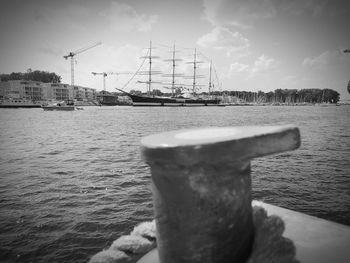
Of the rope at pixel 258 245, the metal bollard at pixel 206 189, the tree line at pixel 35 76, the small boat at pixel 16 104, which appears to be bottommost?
the small boat at pixel 16 104

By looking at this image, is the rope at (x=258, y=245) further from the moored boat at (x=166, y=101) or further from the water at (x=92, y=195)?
the moored boat at (x=166, y=101)

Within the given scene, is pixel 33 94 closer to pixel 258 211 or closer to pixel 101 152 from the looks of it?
pixel 101 152

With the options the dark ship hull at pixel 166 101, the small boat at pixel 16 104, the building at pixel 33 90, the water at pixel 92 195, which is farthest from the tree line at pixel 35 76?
the water at pixel 92 195

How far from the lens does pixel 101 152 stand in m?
14.8

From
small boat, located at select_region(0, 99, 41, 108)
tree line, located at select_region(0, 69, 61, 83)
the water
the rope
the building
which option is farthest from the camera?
tree line, located at select_region(0, 69, 61, 83)

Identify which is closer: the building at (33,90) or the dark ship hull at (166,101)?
the dark ship hull at (166,101)

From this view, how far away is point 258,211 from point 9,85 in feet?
537

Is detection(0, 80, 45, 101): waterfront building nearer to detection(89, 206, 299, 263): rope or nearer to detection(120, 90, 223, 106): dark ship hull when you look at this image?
detection(120, 90, 223, 106): dark ship hull

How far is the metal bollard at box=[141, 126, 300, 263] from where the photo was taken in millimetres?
1486

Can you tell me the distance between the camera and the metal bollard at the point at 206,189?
1.49m

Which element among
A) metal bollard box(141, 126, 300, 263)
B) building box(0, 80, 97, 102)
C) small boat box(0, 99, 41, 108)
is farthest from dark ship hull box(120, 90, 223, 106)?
metal bollard box(141, 126, 300, 263)

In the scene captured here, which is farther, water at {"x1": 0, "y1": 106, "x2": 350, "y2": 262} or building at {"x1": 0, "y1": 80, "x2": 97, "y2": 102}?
building at {"x1": 0, "y1": 80, "x2": 97, "y2": 102}

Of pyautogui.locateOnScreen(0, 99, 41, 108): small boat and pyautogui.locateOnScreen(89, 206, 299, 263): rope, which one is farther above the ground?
pyautogui.locateOnScreen(89, 206, 299, 263): rope

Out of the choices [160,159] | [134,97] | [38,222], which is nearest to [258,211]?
[160,159]
